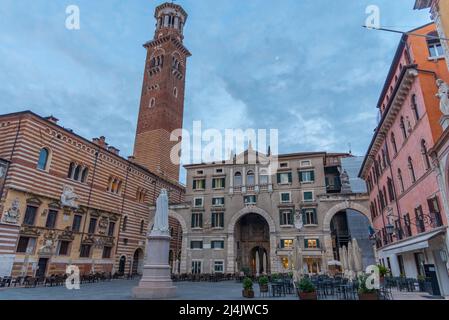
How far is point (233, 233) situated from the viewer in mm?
34312

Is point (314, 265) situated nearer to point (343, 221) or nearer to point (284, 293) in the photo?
point (343, 221)

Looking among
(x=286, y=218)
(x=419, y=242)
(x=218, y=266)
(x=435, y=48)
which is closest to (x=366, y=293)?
(x=419, y=242)

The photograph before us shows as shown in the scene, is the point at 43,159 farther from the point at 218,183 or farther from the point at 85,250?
the point at 218,183

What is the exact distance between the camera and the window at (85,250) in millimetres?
26733

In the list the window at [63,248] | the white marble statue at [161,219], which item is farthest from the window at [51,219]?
the white marble statue at [161,219]

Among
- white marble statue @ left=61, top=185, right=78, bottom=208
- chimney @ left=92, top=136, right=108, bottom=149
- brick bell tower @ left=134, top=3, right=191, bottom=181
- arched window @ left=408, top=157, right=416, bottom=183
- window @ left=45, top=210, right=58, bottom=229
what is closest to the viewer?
arched window @ left=408, top=157, right=416, bottom=183

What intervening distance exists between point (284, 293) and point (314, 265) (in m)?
16.6

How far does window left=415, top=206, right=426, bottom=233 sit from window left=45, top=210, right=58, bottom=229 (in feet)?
87.6

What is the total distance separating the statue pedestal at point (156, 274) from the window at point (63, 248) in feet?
49.2

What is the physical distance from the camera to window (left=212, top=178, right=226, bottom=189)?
120 feet

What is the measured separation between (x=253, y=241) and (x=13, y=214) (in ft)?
85.4

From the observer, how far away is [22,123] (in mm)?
22891

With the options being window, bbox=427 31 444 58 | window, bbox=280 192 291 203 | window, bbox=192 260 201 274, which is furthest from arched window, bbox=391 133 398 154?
window, bbox=192 260 201 274

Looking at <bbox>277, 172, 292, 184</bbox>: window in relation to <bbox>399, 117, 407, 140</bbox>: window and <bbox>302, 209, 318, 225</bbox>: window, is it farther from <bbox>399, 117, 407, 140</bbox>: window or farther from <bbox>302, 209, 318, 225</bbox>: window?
<bbox>399, 117, 407, 140</bbox>: window
